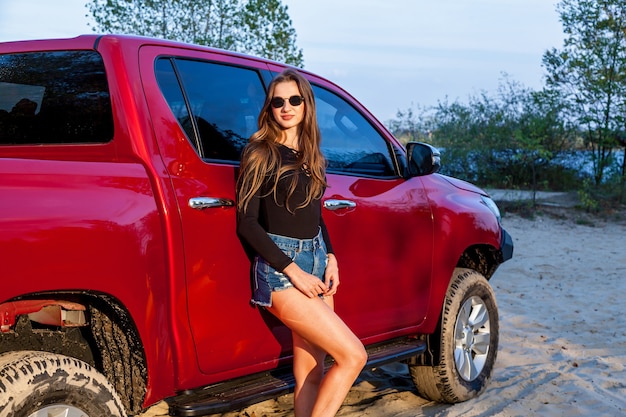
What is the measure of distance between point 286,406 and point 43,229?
2.40 metres

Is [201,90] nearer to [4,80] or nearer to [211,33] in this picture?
[4,80]

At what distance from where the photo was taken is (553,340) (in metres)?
6.00

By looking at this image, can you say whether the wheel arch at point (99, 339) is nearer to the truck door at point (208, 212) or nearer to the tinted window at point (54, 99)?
the truck door at point (208, 212)

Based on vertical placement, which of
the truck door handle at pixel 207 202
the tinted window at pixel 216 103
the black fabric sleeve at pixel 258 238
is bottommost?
the black fabric sleeve at pixel 258 238

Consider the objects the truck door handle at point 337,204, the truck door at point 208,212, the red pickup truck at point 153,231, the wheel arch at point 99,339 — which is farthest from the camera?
the truck door handle at point 337,204

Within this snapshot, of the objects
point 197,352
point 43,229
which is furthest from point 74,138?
point 197,352

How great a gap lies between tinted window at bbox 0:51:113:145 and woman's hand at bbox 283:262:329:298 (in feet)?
2.73

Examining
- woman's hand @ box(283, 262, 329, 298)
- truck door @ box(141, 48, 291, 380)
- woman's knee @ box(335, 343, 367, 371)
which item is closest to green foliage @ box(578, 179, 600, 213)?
truck door @ box(141, 48, 291, 380)

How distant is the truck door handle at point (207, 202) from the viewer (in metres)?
2.78

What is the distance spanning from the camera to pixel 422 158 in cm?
390

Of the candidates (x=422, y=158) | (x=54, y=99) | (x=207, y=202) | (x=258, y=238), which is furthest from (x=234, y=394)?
(x=422, y=158)

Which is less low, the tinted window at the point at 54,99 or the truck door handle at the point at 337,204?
the tinted window at the point at 54,99

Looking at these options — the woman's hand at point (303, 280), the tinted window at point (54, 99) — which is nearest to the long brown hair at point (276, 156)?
the woman's hand at point (303, 280)

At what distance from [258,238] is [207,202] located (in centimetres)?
23
